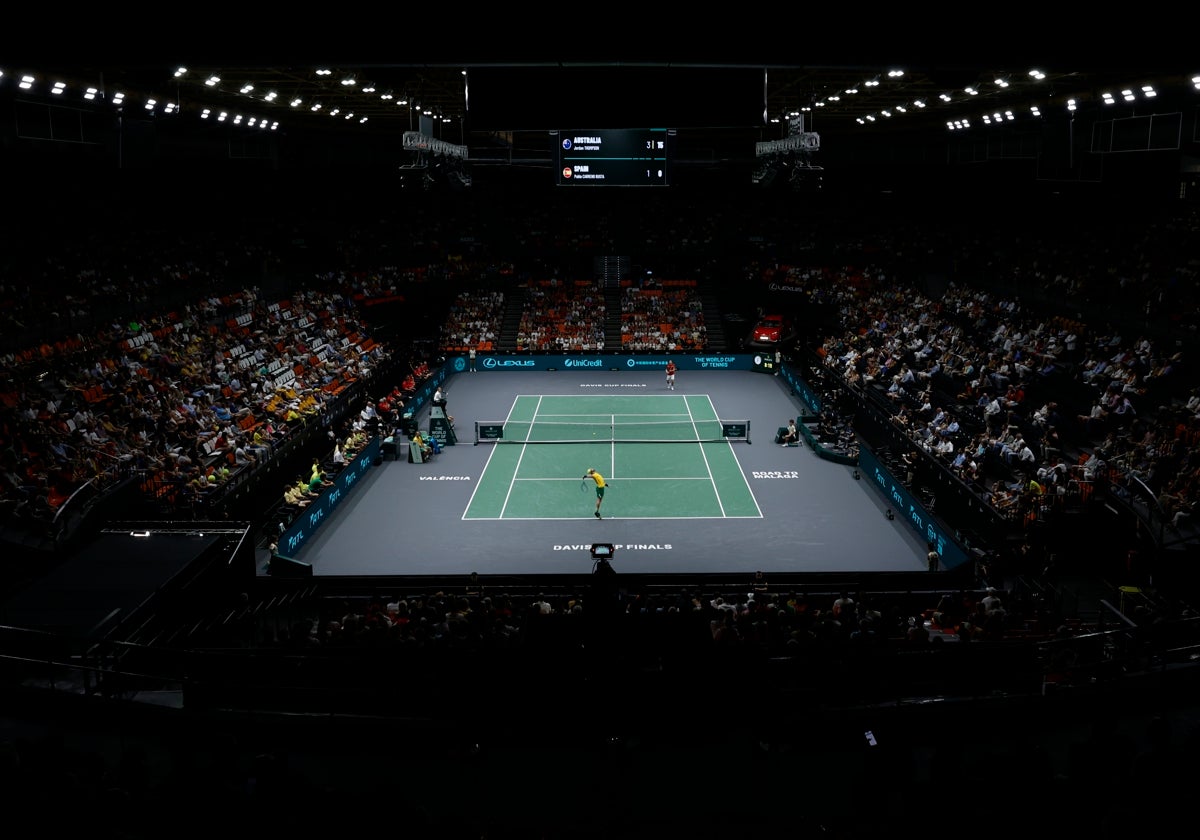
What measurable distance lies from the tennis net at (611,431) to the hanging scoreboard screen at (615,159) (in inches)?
450

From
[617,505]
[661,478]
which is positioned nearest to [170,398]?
[617,505]

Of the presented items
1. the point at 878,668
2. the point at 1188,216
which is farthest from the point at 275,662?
the point at 1188,216

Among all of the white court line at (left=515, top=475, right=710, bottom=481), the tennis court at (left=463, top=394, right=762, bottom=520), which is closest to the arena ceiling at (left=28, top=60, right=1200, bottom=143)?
the tennis court at (left=463, top=394, right=762, bottom=520)

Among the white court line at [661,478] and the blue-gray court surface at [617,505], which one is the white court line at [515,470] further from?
the white court line at [661,478]

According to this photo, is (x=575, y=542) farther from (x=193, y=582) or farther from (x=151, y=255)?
(x=151, y=255)

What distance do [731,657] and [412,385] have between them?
96.3 feet

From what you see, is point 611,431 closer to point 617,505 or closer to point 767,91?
point 617,505

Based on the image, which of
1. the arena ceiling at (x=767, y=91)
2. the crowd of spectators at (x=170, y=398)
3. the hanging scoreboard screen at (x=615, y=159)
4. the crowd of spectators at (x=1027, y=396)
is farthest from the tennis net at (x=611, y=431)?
the hanging scoreboard screen at (x=615, y=159)

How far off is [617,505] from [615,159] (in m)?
9.21

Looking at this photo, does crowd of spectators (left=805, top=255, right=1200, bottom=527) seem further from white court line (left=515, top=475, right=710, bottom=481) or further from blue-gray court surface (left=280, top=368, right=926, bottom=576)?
white court line (left=515, top=475, right=710, bottom=481)

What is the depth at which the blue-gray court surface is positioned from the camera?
2158 centimetres

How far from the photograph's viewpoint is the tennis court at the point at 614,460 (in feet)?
83.5

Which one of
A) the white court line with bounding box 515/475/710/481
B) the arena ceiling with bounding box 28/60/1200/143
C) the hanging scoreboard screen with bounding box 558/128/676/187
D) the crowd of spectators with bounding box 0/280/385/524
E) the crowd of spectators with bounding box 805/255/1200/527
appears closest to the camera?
the crowd of spectators with bounding box 0/280/385/524

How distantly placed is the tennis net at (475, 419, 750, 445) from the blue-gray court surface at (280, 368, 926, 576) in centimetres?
8
